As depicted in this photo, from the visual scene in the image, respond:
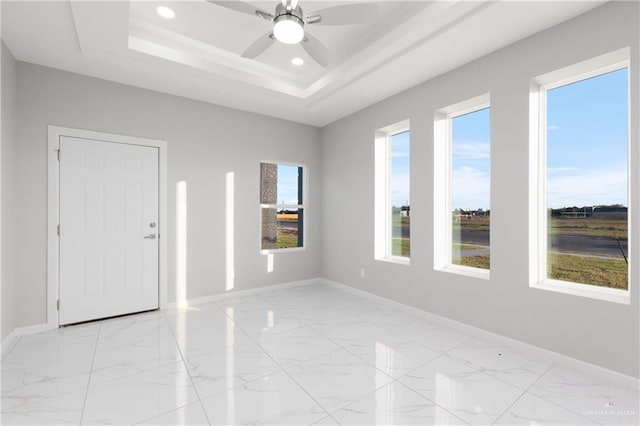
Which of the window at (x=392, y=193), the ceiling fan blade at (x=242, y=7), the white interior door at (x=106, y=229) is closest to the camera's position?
the ceiling fan blade at (x=242, y=7)

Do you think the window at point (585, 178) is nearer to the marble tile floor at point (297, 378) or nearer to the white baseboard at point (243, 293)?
the marble tile floor at point (297, 378)

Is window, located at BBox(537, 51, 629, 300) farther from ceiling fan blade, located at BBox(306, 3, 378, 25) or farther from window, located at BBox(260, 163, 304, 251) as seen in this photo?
window, located at BBox(260, 163, 304, 251)

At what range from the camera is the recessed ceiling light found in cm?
263

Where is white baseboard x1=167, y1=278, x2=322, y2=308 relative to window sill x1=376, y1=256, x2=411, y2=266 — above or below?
below

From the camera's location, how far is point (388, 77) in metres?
3.42

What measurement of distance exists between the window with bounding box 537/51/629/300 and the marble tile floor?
767mm

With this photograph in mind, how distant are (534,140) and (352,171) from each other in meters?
2.44

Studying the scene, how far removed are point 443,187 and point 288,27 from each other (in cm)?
245

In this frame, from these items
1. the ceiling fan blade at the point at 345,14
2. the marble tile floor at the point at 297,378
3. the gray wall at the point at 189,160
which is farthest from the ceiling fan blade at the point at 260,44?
the marble tile floor at the point at 297,378

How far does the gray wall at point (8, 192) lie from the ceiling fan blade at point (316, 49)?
2.74 meters

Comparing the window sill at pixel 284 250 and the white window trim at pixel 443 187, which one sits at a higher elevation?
the white window trim at pixel 443 187

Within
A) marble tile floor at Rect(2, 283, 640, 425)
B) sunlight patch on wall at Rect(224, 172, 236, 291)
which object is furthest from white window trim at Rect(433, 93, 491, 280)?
sunlight patch on wall at Rect(224, 172, 236, 291)

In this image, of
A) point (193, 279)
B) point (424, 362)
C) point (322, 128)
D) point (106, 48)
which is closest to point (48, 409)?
point (193, 279)

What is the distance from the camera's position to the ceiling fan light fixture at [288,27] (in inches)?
79.6
